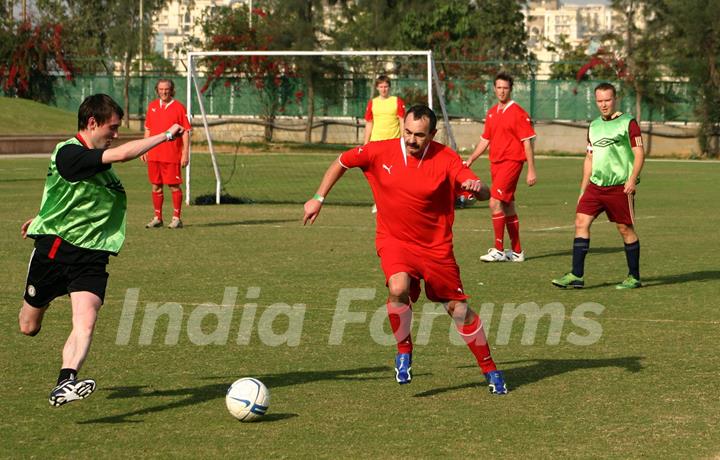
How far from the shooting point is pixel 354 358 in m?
8.70

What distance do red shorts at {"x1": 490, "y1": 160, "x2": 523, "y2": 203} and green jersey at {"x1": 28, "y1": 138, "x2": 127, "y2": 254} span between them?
793 cm

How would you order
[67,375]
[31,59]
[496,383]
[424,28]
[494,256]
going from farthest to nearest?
[424,28]
[31,59]
[494,256]
[496,383]
[67,375]

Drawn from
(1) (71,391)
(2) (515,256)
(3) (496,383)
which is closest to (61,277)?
(1) (71,391)

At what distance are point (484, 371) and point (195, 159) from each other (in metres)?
28.3

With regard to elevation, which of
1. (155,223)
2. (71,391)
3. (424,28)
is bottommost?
(155,223)

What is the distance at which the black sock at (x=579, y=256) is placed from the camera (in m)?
12.2

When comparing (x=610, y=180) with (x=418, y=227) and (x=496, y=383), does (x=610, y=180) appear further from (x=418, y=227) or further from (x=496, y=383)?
(x=496, y=383)

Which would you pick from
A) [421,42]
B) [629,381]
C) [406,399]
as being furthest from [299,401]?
[421,42]

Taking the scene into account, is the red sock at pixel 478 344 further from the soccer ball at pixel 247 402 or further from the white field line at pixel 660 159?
the white field line at pixel 660 159

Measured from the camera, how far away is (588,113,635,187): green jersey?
12133 millimetres

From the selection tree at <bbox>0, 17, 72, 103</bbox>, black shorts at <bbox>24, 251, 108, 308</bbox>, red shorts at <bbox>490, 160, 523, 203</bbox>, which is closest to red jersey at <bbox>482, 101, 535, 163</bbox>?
red shorts at <bbox>490, 160, 523, 203</bbox>

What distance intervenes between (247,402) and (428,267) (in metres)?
1.48

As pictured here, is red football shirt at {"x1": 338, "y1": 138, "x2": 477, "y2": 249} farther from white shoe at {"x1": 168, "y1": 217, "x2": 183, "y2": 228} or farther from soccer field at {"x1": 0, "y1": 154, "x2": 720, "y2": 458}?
white shoe at {"x1": 168, "y1": 217, "x2": 183, "y2": 228}

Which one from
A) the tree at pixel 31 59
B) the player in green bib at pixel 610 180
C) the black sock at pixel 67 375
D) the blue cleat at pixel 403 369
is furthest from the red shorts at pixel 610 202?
the tree at pixel 31 59
